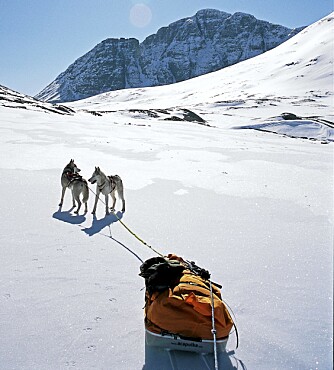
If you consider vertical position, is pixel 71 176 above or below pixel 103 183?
above

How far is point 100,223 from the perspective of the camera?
6.95 m

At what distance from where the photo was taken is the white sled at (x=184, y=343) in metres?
2.95

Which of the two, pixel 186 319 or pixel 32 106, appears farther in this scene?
pixel 32 106

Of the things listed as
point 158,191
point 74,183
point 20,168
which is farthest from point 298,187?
point 20,168

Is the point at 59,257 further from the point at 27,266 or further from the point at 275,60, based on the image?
the point at 275,60

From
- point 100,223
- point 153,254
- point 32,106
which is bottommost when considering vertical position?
point 153,254

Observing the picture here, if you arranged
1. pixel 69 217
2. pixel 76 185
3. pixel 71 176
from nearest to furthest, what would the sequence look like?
pixel 69 217, pixel 76 185, pixel 71 176

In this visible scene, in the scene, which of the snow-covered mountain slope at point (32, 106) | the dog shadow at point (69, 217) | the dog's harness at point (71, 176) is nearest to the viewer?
the dog shadow at point (69, 217)

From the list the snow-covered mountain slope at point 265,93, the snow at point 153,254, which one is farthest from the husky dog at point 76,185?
the snow-covered mountain slope at point 265,93

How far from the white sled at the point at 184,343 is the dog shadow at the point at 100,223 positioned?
3445 mm

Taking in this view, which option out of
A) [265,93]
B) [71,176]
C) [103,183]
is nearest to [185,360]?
[103,183]

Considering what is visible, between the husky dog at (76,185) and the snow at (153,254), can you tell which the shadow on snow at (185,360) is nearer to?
the snow at (153,254)

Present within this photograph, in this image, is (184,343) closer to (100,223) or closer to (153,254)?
(153,254)

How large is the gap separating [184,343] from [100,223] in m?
4.34
